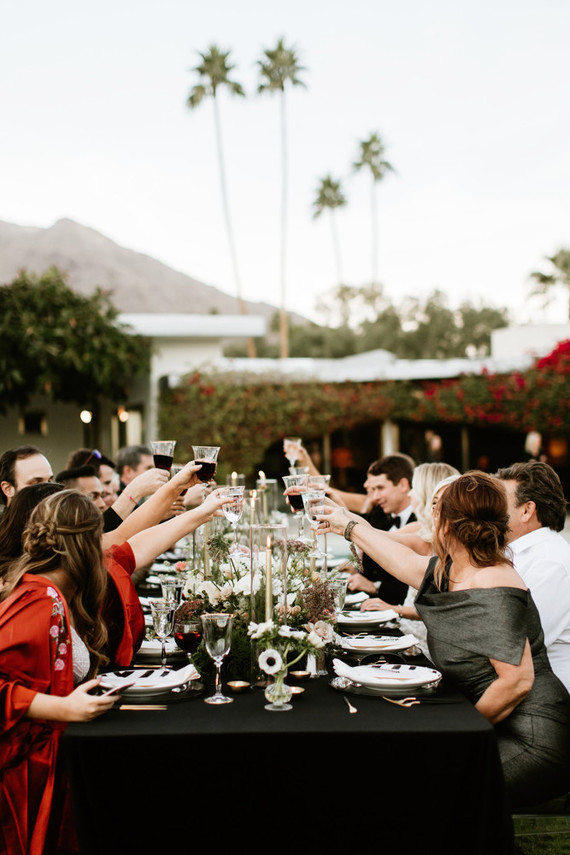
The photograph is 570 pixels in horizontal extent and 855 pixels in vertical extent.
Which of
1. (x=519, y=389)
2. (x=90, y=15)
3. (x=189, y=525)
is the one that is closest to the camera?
(x=189, y=525)

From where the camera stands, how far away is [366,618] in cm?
369

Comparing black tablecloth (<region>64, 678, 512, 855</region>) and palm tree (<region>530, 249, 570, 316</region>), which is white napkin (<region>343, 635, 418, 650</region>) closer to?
black tablecloth (<region>64, 678, 512, 855</region>)

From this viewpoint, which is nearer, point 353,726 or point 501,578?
point 353,726

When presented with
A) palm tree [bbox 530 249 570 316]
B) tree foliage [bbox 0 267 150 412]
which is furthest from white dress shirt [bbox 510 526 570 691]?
palm tree [bbox 530 249 570 316]

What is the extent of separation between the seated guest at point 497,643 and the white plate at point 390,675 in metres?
0.13

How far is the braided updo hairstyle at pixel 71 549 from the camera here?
251cm

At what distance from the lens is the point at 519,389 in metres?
16.5

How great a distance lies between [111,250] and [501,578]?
17619 centimetres

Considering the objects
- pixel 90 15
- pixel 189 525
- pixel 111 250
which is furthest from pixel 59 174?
pixel 111 250

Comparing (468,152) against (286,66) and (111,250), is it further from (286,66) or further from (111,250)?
(111,250)

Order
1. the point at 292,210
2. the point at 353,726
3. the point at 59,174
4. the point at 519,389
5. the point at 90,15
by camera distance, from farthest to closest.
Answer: the point at 292,210 → the point at 59,174 → the point at 90,15 → the point at 519,389 → the point at 353,726

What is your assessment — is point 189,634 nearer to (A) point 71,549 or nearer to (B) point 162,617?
(B) point 162,617

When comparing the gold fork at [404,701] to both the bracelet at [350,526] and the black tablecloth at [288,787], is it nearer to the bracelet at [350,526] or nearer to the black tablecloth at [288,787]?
the black tablecloth at [288,787]

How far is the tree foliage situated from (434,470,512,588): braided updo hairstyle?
1201 centimetres
